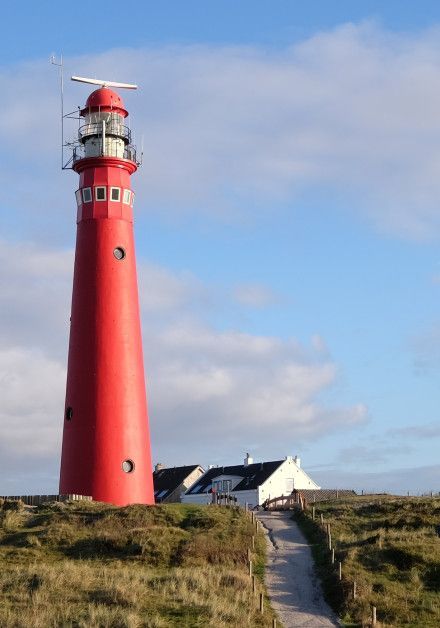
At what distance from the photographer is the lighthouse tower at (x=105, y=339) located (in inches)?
1610

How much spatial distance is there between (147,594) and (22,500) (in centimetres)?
1978

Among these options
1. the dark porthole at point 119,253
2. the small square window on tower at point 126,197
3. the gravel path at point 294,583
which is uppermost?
the small square window on tower at point 126,197

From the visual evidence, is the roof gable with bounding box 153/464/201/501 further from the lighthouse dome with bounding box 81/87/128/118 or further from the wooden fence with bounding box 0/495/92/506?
the lighthouse dome with bounding box 81/87/128/118

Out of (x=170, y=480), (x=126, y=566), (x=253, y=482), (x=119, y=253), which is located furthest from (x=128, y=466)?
(x=170, y=480)

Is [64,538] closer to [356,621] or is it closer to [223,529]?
[223,529]

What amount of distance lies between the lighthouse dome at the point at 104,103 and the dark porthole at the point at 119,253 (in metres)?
7.22

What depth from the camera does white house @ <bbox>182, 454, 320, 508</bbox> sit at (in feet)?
263

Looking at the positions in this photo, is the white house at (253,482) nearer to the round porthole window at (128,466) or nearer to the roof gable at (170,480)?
the roof gable at (170,480)

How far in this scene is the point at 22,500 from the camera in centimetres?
4603

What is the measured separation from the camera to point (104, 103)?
45.0 m

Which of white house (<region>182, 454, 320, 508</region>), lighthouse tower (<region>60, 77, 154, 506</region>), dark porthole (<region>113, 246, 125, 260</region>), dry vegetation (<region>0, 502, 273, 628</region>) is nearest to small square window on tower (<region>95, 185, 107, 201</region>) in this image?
lighthouse tower (<region>60, 77, 154, 506</region>)

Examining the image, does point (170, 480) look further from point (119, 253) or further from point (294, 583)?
point (294, 583)

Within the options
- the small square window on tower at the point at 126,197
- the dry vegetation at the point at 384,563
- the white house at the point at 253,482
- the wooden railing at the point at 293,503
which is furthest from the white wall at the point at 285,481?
the small square window on tower at the point at 126,197

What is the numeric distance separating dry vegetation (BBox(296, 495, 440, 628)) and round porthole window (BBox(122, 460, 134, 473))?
333 inches
